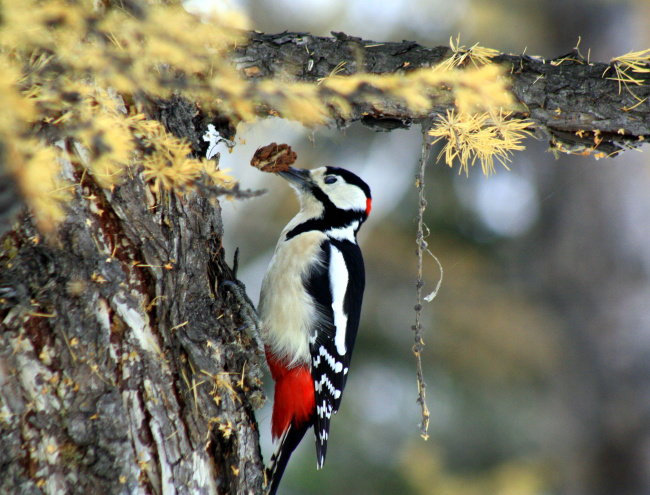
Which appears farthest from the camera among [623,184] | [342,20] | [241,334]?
[342,20]

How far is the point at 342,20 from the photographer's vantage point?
6.28m

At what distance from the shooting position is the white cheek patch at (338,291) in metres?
2.78

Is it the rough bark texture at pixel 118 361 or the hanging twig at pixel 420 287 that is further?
the hanging twig at pixel 420 287

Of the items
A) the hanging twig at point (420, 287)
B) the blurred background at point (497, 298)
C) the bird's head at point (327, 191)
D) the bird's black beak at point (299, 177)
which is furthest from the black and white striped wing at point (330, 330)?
the blurred background at point (497, 298)

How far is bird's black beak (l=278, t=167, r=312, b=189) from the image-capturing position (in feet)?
9.88

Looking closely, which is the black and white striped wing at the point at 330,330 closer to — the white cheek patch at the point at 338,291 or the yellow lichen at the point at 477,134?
the white cheek patch at the point at 338,291

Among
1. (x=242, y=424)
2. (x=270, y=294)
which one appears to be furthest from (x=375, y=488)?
(x=242, y=424)

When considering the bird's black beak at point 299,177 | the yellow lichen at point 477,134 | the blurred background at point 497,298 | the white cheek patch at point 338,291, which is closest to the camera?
the yellow lichen at point 477,134

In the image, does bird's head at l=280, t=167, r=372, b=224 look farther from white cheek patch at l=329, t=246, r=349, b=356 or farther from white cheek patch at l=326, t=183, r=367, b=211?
white cheek patch at l=329, t=246, r=349, b=356

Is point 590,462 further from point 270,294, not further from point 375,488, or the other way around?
point 270,294

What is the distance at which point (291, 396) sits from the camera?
263 centimetres

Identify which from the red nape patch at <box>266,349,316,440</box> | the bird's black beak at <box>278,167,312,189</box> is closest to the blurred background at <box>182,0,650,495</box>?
the bird's black beak at <box>278,167,312,189</box>

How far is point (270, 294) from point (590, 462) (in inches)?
166

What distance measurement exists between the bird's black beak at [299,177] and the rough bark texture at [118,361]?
3.61 feet
